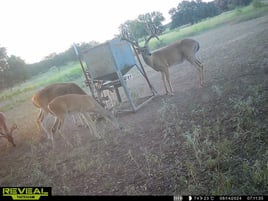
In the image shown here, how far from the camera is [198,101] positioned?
336 inches

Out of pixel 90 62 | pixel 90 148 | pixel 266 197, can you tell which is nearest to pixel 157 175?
pixel 266 197

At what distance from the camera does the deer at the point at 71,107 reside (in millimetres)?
8555

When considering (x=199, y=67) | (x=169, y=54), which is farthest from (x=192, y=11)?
(x=199, y=67)

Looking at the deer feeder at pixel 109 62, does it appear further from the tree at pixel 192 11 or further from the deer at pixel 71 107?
the tree at pixel 192 11

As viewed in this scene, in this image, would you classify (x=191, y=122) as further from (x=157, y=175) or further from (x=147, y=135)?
(x=157, y=175)

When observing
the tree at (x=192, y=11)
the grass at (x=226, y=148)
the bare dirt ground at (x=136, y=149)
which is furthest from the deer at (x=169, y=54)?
the tree at (x=192, y=11)

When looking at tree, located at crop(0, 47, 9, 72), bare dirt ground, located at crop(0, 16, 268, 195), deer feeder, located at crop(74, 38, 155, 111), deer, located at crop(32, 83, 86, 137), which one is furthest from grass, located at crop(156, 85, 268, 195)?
tree, located at crop(0, 47, 9, 72)

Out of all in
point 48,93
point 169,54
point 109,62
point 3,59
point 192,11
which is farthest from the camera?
point 192,11

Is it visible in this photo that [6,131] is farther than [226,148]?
Yes

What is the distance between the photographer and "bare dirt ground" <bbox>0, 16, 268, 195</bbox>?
5297mm

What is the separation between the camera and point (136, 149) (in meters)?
6.63

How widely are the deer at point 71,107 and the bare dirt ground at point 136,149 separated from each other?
396mm

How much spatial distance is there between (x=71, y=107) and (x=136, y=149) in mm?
2729

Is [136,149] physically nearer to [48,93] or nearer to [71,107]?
[71,107]
